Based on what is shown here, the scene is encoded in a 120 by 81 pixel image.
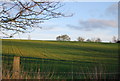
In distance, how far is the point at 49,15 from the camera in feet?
11.8

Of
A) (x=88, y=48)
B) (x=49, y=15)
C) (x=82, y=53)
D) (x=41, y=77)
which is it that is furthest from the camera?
(x=88, y=48)

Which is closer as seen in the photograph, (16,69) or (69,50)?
(16,69)

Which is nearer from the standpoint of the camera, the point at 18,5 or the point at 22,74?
the point at 18,5

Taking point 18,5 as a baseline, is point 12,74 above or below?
below

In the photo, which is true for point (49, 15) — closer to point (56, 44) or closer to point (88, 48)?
point (56, 44)

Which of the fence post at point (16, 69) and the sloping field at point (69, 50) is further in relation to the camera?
the sloping field at point (69, 50)

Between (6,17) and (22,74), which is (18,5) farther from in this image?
(22,74)

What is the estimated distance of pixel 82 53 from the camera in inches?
651

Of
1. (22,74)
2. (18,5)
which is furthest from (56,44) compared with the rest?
(18,5)

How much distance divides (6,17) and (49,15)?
0.88 meters

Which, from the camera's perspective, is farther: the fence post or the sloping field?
the sloping field

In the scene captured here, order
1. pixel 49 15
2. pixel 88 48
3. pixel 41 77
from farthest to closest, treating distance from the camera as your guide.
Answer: pixel 88 48
pixel 41 77
pixel 49 15

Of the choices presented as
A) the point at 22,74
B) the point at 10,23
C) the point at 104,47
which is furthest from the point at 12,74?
the point at 104,47

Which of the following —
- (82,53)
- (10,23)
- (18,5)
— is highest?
(18,5)
